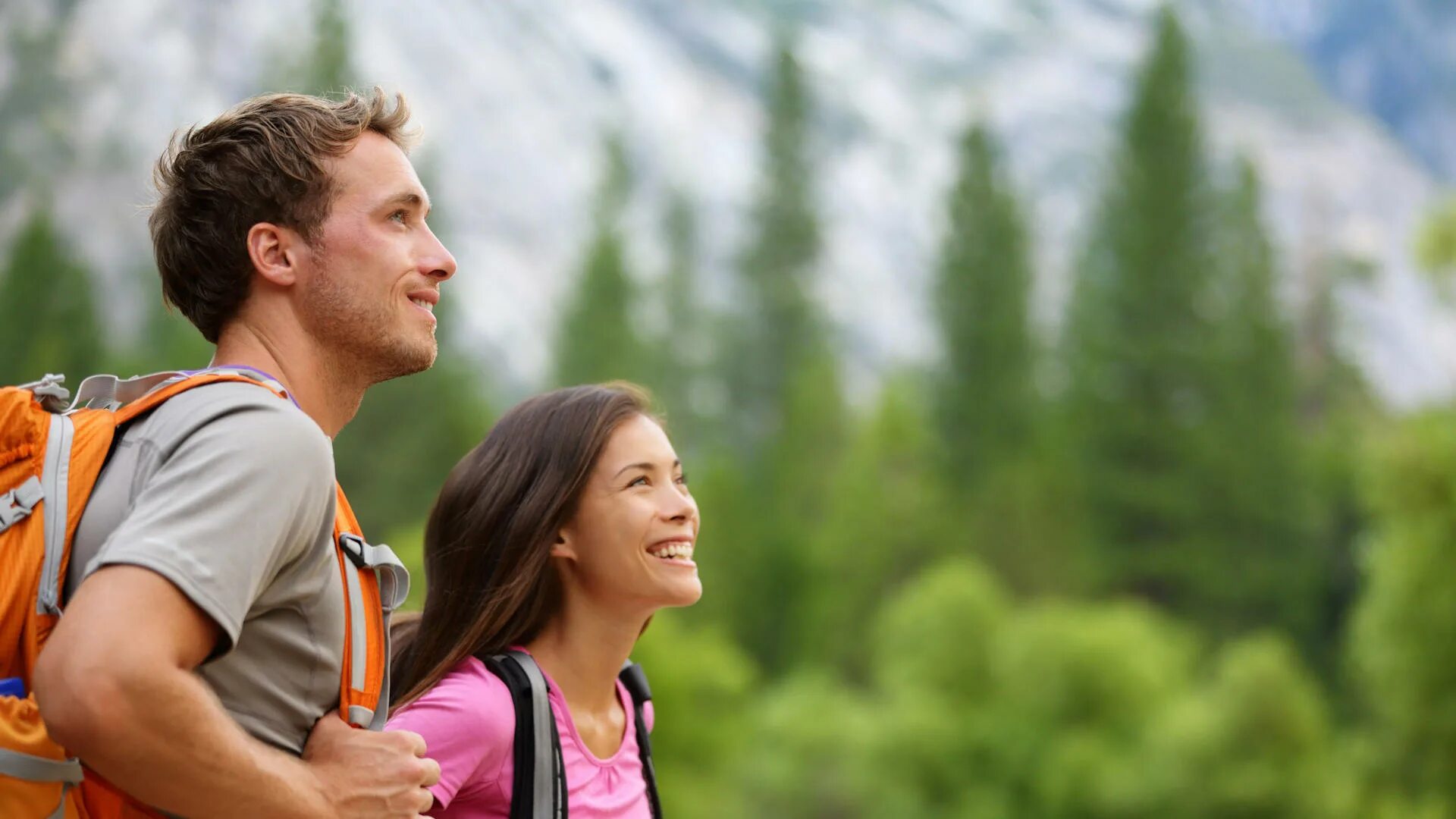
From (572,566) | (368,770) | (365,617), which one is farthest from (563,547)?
(368,770)

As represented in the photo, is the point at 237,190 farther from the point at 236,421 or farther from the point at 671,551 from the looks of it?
the point at 671,551

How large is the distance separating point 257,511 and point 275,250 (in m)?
0.44

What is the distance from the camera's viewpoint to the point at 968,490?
39875 mm

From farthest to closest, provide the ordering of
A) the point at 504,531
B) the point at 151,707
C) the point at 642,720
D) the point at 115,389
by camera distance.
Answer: the point at 642,720 → the point at 504,531 → the point at 115,389 → the point at 151,707

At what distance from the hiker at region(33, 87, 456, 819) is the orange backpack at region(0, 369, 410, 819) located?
14 millimetres

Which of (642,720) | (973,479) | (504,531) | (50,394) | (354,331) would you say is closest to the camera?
(50,394)

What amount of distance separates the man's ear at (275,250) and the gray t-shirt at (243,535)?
243 mm

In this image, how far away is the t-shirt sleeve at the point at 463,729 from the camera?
2.52m

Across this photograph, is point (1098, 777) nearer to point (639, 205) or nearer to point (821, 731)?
point (821, 731)

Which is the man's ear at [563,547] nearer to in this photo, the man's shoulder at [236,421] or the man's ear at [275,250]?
the man's ear at [275,250]

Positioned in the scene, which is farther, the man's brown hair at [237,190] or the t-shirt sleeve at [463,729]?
the t-shirt sleeve at [463,729]

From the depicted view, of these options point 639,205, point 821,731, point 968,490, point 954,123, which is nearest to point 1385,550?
point 821,731

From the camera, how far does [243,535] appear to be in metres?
1.60

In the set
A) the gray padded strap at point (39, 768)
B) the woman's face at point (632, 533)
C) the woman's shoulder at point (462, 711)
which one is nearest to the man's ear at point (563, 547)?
the woman's face at point (632, 533)
